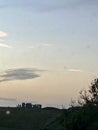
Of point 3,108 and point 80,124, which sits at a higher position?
point 3,108

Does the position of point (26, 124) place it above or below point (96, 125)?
above

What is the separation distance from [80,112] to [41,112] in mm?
53536

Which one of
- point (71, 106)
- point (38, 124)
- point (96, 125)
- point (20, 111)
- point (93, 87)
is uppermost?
point (20, 111)

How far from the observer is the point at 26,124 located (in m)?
93.8

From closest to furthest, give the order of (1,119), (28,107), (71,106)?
(71,106) → (1,119) → (28,107)

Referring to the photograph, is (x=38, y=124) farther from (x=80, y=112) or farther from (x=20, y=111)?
(x=80, y=112)

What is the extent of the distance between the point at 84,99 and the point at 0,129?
86.2ft

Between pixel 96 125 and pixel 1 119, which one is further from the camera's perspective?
pixel 1 119

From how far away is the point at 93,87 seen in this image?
63500mm

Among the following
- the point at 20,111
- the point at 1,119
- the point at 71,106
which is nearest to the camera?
the point at 71,106

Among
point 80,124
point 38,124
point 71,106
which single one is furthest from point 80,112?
point 38,124

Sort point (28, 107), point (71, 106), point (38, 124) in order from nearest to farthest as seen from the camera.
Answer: point (71, 106)
point (38, 124)
point (28, 107)

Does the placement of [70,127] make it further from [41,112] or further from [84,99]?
[41,112]

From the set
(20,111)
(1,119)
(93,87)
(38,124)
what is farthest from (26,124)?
(93,87)
